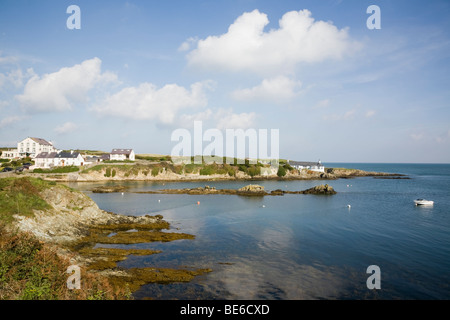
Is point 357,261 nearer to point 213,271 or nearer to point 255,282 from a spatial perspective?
point 255,282

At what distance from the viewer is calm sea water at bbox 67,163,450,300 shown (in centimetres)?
1839

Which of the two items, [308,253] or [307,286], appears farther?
[308,253]

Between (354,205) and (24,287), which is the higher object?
(24,287)

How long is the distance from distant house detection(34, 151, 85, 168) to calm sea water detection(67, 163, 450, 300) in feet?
235

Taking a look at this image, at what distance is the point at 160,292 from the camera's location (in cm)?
1772

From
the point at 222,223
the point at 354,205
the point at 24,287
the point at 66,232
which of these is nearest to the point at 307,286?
the point at 24,287

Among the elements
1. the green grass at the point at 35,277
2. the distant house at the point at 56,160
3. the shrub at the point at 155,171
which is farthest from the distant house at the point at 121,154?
the green grass at the point at 35,277

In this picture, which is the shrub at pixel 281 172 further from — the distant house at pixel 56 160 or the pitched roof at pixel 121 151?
the distant house at pixel 56 160

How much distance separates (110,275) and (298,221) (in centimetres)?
2874

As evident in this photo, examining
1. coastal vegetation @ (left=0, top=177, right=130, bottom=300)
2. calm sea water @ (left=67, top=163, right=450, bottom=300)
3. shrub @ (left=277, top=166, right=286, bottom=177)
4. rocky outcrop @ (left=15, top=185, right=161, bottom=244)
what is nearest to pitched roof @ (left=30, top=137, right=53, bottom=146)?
calm sea water @ (left=67, top=163, right=450, bottom=300)

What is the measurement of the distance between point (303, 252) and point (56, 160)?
111530 mm

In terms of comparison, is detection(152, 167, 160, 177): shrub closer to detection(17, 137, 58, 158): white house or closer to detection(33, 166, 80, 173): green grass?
detection(33, 166, 80, 173): green grass

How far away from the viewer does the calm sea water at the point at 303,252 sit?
18391 millimetres
